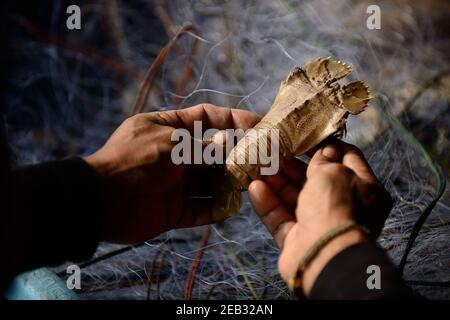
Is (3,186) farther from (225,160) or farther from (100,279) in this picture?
(100,279)

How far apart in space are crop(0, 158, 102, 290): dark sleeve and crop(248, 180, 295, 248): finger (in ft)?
0.83

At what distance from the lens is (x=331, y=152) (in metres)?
0.86

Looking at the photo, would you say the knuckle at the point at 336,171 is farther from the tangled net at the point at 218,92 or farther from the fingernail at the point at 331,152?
the tangled net at the point at 218,92

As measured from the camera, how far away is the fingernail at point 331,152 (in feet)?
2.79

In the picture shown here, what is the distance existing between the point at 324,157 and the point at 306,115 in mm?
88

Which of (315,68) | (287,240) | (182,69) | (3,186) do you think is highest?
(182,69)

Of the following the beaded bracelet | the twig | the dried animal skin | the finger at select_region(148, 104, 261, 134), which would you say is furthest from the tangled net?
the beaded bracelet

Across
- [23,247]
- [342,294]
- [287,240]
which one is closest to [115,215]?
[23,247]

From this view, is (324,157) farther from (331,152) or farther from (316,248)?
(316,248)

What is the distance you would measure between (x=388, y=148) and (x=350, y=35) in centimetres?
32

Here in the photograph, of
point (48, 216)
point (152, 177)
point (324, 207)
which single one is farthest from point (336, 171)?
point (48, 216)

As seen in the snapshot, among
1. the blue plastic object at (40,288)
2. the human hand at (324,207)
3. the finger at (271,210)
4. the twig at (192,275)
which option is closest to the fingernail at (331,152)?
the human hand at (324,207)

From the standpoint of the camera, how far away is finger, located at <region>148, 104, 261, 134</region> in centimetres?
100

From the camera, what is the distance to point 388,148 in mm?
1216
